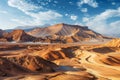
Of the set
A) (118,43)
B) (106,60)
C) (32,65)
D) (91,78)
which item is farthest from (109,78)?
(118,43)

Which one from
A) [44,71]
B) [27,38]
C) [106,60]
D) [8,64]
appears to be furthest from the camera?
[27,38]

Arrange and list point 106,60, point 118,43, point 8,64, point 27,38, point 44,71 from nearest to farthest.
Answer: point 8,64, point 44,71, point 106,60, point 118,43, point 27,38

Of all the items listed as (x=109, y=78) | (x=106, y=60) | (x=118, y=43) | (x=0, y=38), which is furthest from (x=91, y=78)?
(x=0, y=38)

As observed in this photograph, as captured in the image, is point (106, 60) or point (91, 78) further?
point (106, 60)

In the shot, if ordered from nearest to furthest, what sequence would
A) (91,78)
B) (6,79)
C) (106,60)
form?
(6,79) < (91,78) < (106,60)

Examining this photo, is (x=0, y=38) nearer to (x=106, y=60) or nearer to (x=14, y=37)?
(x=14, y=37)

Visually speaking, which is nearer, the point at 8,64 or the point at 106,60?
the point at 8,64

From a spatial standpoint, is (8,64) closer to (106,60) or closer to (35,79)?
(35,79)

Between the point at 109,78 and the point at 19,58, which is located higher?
the point at 19,58

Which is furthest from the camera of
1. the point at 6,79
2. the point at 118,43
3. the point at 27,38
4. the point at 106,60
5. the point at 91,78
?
the point at 27,38
